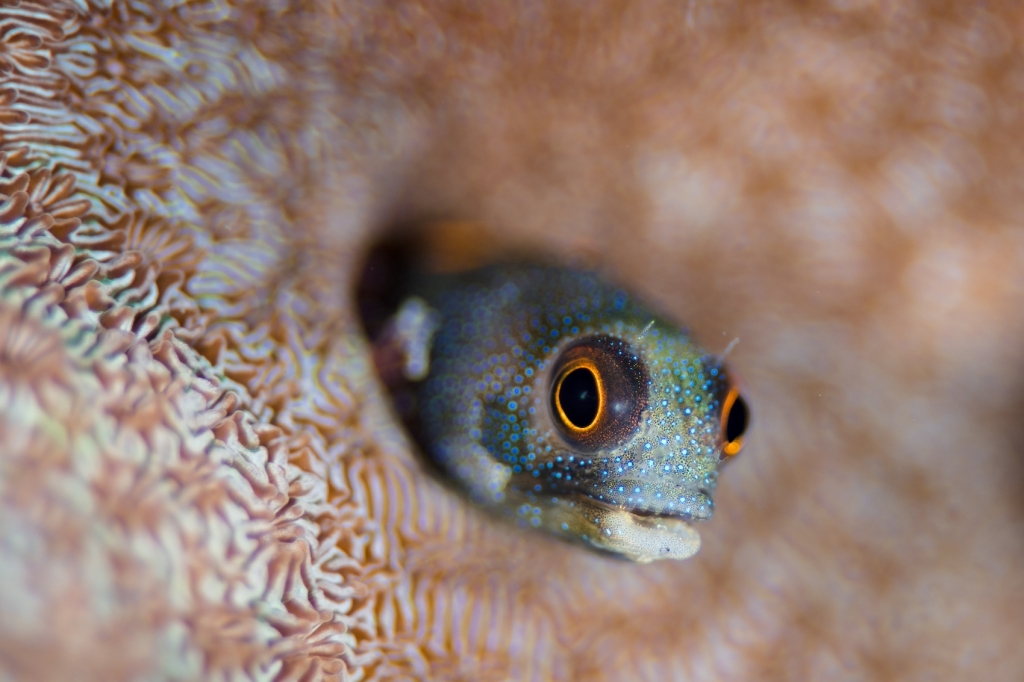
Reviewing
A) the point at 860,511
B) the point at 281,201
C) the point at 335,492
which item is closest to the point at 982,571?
the point at 860,511

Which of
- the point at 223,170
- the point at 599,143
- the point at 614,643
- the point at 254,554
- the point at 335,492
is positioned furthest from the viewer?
the point at 599,143

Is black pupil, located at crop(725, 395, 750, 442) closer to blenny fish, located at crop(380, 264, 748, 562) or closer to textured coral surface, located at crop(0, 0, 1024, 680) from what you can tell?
blenny fish, located at crop(380, 264, 748, 562)

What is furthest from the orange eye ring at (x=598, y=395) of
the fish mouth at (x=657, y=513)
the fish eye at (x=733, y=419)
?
the fish eye at (x=733, y=419)

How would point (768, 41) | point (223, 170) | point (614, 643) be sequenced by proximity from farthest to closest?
point (768, 41)
point (614, 643)
point (223, 170)

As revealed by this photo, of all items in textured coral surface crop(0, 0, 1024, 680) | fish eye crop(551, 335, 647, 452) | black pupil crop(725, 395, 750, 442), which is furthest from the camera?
black pupil crop(725, 395, 750, 442)

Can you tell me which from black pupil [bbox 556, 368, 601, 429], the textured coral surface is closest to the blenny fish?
black pupil [bbox 556, 368, 601, 429]

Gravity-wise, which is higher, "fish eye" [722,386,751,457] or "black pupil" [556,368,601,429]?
"fish eye" [722,386,751,457]

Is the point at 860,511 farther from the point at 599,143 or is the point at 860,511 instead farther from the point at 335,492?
the point at 335,492

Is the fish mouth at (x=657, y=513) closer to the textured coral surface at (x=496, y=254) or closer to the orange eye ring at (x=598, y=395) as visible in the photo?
the orange eye ring at (x=598, y=395)

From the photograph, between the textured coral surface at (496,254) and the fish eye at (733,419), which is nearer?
the textured coral surface at (496,254)
